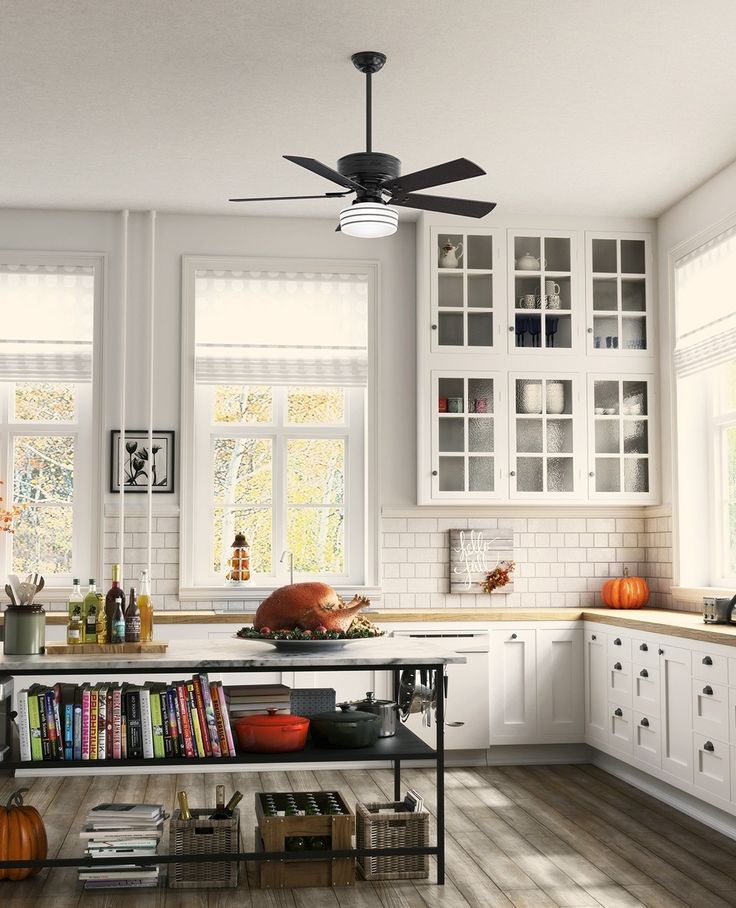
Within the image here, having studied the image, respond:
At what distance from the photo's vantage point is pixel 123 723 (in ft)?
13.1

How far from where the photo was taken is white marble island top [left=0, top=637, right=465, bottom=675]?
389 cm

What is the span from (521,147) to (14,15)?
8.58 feet

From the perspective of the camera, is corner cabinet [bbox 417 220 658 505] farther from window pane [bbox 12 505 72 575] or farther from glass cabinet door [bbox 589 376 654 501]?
window pane [bbox 12 505 72 575]

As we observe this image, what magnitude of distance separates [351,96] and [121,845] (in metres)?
3.34

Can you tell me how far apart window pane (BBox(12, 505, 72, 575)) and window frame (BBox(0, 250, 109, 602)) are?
0.05 m

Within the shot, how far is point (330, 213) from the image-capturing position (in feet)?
22.6

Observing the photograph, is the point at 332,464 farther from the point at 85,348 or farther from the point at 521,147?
the point at 521,147

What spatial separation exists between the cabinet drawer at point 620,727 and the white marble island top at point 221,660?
2051 millimetres

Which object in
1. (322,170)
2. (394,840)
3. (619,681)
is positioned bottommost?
(394,840)

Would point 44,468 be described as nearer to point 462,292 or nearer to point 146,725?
point 462,292

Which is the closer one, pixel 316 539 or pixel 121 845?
pixel 121 845

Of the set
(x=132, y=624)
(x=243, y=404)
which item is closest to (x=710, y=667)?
(x=132, y=624)

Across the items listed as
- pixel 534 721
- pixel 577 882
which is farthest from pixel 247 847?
pixel 534 721

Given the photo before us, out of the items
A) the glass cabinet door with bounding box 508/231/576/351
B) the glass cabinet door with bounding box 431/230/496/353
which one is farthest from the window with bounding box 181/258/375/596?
the glass cabinet door with bounding box 508/231/576/351
